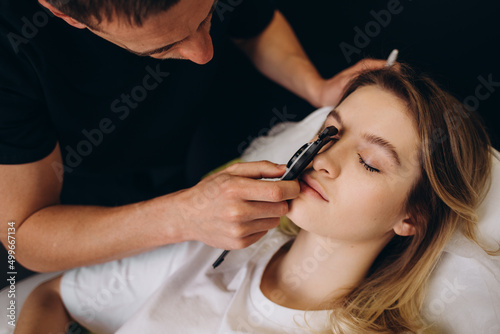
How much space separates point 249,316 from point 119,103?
75cm

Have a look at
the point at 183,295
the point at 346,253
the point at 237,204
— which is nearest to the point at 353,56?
the point at 346,253

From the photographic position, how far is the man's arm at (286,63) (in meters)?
1.49

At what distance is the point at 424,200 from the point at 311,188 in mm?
312

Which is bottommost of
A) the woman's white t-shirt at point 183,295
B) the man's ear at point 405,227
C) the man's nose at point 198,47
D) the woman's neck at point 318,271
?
the woman's white t-shirt at point 183,295

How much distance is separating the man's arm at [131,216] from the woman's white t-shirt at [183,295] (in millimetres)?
156

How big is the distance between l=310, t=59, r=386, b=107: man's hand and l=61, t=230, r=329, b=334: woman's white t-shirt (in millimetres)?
501

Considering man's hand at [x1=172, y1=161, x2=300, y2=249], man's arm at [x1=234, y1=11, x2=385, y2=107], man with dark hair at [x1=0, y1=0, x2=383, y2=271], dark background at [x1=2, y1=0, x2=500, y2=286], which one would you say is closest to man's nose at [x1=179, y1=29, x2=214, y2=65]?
man with dark hair at [x1=0, y1=0, x2=383, y2=271]

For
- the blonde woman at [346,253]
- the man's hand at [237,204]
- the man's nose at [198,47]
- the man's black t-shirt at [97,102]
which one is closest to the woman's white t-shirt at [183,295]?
the blonde woman at [346,253]

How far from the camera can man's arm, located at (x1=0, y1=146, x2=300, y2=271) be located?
93 centimetres

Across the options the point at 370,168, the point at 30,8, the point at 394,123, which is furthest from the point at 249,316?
the point at 30,8

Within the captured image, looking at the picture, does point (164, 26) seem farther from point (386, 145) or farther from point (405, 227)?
point (405, 227)

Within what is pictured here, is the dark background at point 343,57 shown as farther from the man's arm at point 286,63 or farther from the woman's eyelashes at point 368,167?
the woman's eyelashes at point 368,167

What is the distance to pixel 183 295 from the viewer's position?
4.01ft

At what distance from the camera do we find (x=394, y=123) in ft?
3.28
